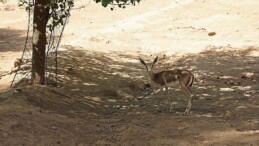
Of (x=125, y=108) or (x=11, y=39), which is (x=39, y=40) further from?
(x=11, y=39)

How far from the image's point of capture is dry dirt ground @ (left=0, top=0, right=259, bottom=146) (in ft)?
27.0

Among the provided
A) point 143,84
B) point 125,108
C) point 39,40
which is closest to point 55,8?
point 39,40

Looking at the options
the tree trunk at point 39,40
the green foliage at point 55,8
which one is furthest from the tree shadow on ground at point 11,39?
the tree trunk at point 39,40

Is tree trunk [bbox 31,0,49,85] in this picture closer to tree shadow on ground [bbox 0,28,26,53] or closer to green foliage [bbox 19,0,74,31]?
green foliage [bbox 19,0,74,31]

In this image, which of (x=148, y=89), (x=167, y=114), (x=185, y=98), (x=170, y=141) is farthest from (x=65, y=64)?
(x=170, y=141)

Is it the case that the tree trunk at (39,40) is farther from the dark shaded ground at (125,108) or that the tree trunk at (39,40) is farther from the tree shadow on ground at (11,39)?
the tree shadow on ground at (11,39)

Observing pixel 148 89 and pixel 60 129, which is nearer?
pixel 60 129

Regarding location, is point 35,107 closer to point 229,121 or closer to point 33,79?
point 33,79

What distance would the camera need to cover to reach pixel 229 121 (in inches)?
366

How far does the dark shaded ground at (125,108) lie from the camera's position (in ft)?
26.3

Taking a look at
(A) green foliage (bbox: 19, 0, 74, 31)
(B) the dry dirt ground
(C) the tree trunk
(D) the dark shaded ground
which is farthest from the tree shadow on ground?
(C) the tree trunk

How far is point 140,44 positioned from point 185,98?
9.38 metres

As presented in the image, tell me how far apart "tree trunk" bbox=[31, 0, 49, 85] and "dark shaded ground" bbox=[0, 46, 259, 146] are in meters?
0.61

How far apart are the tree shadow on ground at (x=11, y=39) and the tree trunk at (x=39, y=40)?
10025mm
